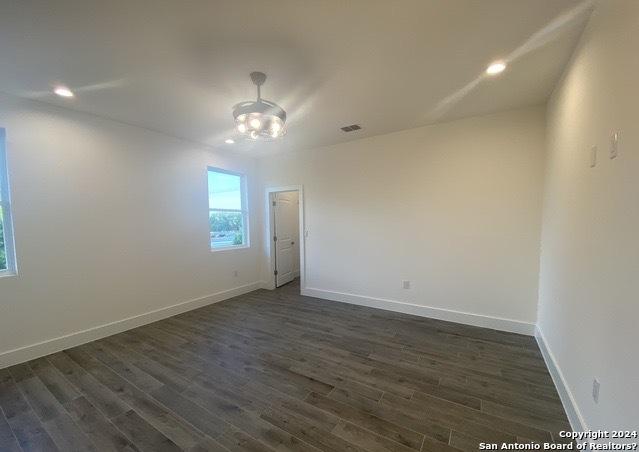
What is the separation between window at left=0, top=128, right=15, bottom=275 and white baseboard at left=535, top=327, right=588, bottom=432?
498 cm

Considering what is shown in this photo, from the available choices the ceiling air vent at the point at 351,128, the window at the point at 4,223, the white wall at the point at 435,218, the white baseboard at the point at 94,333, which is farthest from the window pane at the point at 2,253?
the ceiling air vent at the point at 351,128

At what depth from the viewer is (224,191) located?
15.5 ft

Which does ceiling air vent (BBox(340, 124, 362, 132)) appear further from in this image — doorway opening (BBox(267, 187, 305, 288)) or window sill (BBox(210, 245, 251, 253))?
window sill (BBox(210, 245, 251, 253))

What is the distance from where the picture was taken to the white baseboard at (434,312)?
3021 mm

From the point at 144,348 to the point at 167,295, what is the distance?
104 centimetres

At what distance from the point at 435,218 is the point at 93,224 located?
14.5ft

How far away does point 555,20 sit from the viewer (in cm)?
162

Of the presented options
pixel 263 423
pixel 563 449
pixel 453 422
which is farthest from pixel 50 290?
pixel 563 449

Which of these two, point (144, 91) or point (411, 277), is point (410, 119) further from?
point (144, 91)

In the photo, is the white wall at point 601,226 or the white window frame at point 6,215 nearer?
the white wall at point 601,226

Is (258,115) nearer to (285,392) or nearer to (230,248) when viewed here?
(285,392)

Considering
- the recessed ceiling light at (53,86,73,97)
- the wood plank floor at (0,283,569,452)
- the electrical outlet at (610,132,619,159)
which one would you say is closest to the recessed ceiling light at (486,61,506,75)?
the electrical outlet at (610,132,619,159)

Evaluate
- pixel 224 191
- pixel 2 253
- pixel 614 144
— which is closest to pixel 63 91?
pixel 2 253

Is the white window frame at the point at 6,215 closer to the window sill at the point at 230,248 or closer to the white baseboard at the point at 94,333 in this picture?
the white baseboard at the point at 94,333
